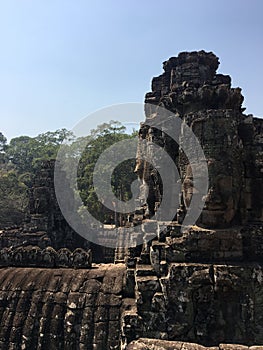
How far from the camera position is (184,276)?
15.0 ft

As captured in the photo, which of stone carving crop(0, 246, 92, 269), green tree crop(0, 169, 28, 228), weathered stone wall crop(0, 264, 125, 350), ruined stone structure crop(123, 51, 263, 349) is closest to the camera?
ruined stone structure crop(123, 51, 263, 349)

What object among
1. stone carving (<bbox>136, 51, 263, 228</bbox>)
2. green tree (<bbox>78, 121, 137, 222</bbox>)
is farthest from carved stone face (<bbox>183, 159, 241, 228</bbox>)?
green tree (<bbox>78, 121, 137, 222</bbox>)

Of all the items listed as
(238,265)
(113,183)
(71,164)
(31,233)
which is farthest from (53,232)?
(71,164)

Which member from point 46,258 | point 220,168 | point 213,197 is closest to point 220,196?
point 213,197

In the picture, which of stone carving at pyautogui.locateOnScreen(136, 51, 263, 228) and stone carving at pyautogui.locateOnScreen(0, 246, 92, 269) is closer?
stone carving at pyautogui.locateOnScreen(136, 51, 263, 228)

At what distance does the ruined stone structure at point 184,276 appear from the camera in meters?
4.45

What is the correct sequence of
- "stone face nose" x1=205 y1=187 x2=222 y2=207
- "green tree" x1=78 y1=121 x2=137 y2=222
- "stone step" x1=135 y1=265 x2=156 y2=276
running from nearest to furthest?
"stone face nose" x1=205 y1=187 x2=222 y2=207
"stone step" x1=135 y1=265 x2=156 y2=276
"green tree" x1=78 y1=121 x2=137 y2=222

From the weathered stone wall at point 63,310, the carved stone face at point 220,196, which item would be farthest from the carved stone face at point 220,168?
the weathered stone wall at point 63,310

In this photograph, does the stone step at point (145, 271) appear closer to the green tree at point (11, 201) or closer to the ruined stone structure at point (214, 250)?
the ruined stone structure at point (214, 250)

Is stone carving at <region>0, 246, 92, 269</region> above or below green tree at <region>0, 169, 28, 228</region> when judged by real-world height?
below

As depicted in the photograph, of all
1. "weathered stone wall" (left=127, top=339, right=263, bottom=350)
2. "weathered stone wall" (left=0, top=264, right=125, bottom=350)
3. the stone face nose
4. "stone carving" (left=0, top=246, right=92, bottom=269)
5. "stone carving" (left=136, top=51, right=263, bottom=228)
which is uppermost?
"stone carving" (left=136, top=51, right=263, bottom=228)

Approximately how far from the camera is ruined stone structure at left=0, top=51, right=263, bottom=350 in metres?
4.45

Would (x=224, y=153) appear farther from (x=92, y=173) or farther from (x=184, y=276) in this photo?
(x=92, y=173)

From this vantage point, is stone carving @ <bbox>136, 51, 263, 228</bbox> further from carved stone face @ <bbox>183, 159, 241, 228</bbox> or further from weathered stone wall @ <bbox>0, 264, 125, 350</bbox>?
weathered stone wall @ <bbox>0, 264, 125, 350</bbox>
